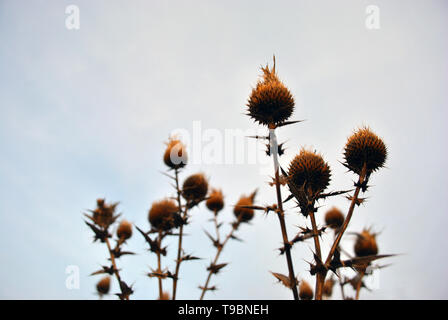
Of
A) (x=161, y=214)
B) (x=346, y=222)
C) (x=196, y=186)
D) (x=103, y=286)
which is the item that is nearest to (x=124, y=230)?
(x=161, y=214)

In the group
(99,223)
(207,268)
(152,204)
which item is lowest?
(207,268)

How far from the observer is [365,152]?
313 centimetres

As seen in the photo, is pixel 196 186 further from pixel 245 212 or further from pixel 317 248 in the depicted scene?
pixel 317 248

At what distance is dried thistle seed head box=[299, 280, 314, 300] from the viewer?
6790mm

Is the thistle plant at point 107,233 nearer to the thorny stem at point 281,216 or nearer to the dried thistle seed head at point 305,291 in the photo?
the thorny stem at point 281,216

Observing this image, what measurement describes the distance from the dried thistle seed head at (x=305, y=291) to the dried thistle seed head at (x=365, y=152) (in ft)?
16.0

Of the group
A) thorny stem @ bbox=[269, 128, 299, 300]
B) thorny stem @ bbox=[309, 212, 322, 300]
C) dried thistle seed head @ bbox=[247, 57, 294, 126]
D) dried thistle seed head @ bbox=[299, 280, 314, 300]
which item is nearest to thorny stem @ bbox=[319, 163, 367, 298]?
thorny stem @ bbox=[309, 212, 322, 300]

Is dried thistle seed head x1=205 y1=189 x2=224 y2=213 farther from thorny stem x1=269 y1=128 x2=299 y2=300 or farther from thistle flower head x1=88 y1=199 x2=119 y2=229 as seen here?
thorny stem x1=269 y1=128 x2=299 y2=300

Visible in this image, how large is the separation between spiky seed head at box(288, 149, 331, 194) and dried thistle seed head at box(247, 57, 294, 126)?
0.67 metres

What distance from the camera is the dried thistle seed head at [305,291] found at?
22.3 ft
